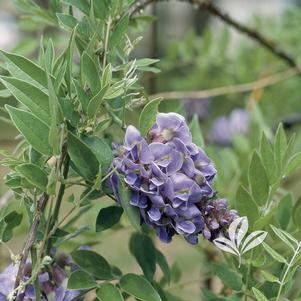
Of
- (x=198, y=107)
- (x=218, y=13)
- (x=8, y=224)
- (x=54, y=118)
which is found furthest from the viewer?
(x=198, y=107)

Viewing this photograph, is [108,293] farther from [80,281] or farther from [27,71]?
[27,71]

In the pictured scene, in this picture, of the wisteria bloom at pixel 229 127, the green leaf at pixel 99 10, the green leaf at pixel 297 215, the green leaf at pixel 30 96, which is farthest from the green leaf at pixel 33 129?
the wisteria bloom at pixel 229 127

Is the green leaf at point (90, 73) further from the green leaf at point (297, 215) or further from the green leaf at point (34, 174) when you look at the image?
the green leaf at point (297, 215)

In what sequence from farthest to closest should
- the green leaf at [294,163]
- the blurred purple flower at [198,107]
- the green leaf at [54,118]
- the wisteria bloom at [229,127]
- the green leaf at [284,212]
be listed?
1. the blurred purple flower at [198,107]
2. the wisteria bloom at [229,127]
3. the green leaf at [284,212]
4. the green leaf at [294,163]
5. the green leaf at [54,118]

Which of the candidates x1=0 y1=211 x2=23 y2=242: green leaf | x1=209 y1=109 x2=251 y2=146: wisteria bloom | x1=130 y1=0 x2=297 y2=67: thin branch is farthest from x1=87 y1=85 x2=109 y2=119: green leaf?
x1=209 y1=109 x2=251 y2=146: wisteria bloom

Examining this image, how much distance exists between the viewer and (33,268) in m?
0.47

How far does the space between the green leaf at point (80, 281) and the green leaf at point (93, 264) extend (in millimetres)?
20

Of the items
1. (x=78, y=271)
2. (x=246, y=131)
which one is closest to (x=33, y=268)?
(x=78, y=271)

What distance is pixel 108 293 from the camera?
48 cm

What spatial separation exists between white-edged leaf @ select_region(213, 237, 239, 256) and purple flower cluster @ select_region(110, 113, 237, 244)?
0.04 ft

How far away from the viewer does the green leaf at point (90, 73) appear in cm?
46

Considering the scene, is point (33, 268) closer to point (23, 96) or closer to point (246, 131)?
point (23, 96)

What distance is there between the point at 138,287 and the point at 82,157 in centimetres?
11

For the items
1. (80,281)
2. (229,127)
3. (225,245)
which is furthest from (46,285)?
(229,127)
